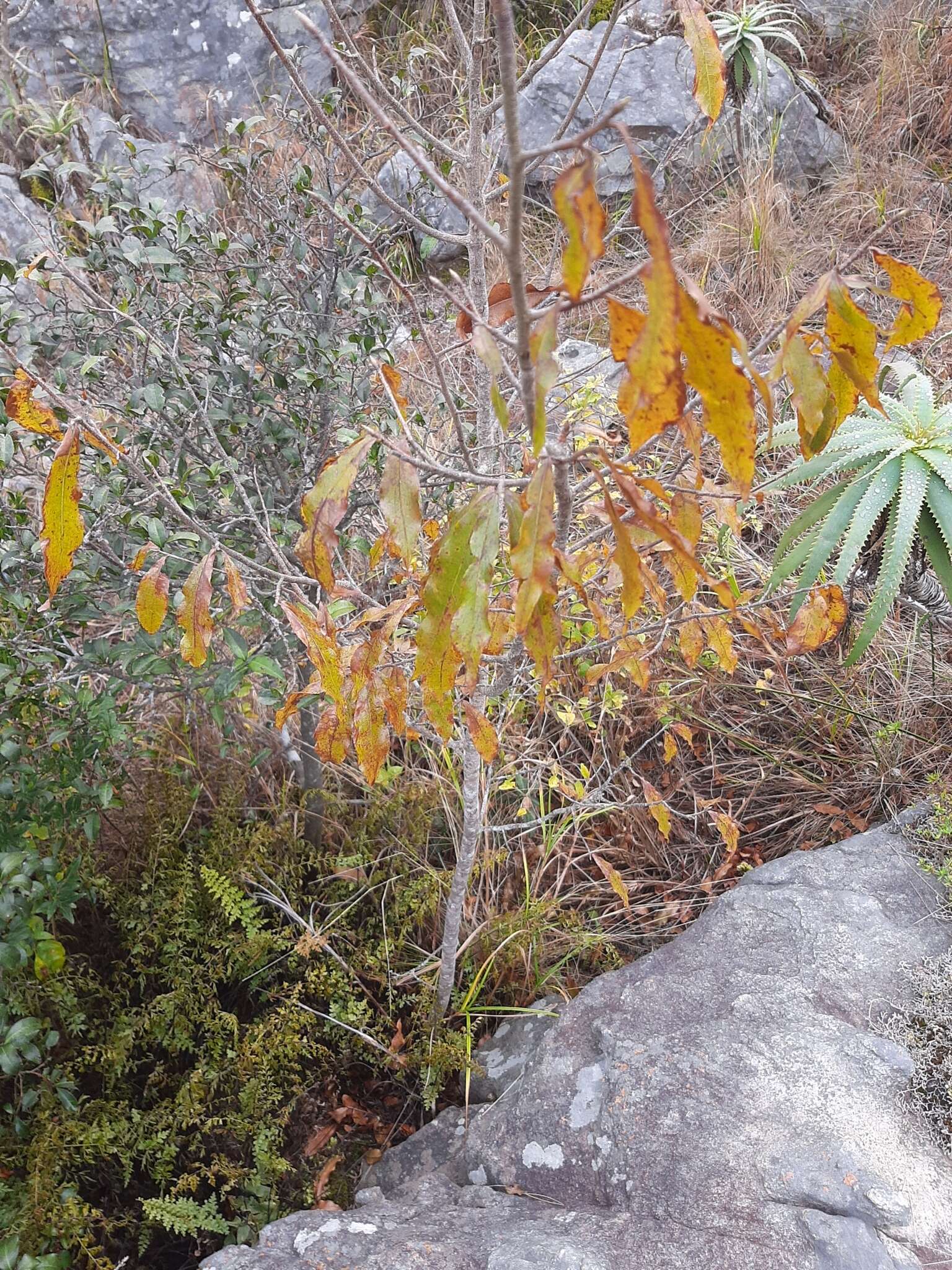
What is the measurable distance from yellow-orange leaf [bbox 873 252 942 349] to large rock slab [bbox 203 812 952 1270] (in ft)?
3.77

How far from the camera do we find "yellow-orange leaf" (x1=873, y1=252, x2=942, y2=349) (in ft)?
Result: 2.77

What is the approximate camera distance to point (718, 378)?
594 mm

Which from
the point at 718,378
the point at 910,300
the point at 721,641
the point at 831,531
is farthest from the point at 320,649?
the point at 831,531

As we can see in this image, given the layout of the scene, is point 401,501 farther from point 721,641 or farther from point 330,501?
point 721,641

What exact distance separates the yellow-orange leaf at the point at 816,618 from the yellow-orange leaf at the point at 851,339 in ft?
2.45

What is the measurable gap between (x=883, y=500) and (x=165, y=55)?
14.5 ft

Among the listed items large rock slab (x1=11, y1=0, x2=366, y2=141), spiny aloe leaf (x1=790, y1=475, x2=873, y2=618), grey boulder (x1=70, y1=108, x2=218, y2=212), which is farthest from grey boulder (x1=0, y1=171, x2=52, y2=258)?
spiny aloe leaf (x1=790, y1=475, x2=873, y2=618)

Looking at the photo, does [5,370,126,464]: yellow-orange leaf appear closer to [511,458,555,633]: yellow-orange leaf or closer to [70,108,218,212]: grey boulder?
[511,458,555,633]: yellow-orange leaf

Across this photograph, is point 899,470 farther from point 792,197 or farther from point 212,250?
point 792,197

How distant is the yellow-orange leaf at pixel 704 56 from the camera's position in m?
0.99

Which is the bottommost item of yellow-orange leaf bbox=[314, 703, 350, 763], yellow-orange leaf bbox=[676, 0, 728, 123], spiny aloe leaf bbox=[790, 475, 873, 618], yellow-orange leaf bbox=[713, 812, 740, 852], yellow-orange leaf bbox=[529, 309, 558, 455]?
yellow-orange leaf bbox=[713, 812, 740, 852]

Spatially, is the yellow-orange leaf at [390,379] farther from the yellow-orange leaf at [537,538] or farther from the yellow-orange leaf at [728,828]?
the yellow-orange leaf at [728,828]

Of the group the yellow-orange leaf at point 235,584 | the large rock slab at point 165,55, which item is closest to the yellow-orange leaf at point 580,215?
the yellow-orange leaf at point 235,584

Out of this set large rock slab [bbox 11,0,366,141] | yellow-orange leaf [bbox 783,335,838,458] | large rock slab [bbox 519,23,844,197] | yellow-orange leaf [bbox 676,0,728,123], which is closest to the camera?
yellow-orange leaf [bbox 783,335,838,458]
